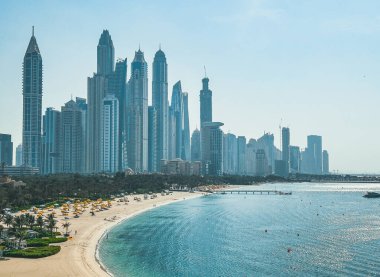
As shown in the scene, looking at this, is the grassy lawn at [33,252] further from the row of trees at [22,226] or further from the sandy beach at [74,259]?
the row of trees at [22,226]

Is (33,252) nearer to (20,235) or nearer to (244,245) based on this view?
(20,235)

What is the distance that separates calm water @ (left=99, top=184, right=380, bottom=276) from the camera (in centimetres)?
7257

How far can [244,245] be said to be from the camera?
3634 inches

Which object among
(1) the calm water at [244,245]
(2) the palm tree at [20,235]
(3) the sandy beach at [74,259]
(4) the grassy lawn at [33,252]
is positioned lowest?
(1) the calm water at [244,245]

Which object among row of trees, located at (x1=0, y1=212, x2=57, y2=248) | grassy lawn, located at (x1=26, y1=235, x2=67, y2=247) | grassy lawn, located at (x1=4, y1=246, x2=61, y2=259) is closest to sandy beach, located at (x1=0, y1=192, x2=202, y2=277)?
grassy lawn, located at (x1=4, y1=246, x2=61, y2=259)

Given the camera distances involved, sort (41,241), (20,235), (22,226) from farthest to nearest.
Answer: (22,226), (41,241), (20,235)

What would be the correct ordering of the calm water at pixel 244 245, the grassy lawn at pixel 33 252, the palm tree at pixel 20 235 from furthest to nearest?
the palm tree at pixel 20 235 → the grassy lawn at pixel 33 252 → the calm water at pixel 244 245

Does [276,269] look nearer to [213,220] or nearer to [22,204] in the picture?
[213,220]

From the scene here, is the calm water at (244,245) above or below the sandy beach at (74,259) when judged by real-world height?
below

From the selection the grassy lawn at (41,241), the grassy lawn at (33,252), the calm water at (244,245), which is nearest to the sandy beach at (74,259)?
the grassy lawn at (33,252)

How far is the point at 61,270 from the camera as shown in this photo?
220 ft

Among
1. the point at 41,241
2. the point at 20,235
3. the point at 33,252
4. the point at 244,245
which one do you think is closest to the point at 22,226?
the point at 41,241

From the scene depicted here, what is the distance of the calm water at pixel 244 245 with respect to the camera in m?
72.6

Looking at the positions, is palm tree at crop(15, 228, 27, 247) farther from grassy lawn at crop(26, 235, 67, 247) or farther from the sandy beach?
the sandy beach
